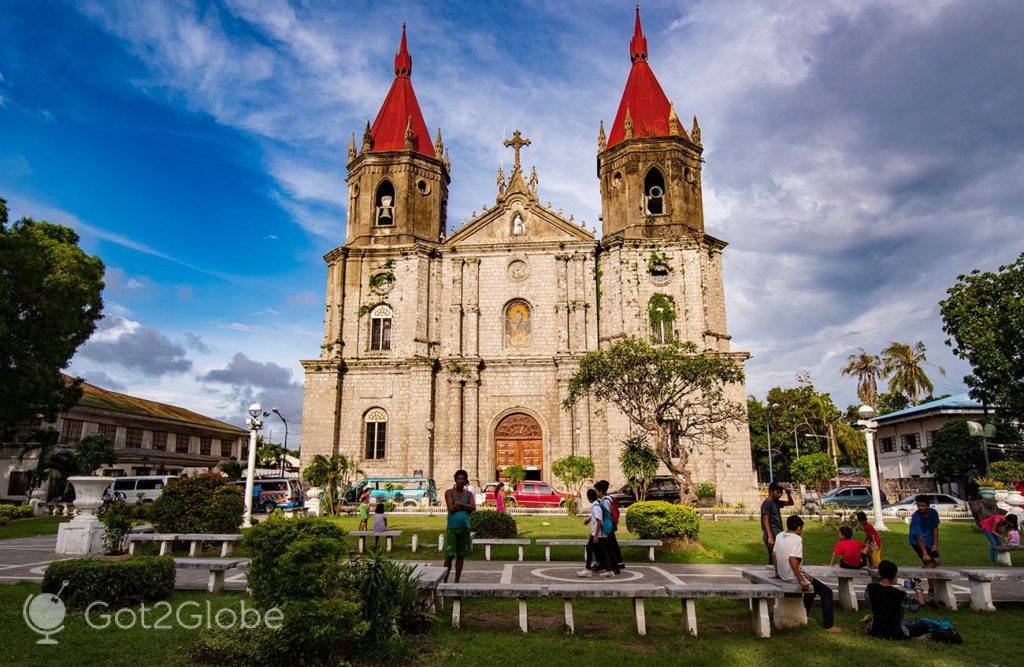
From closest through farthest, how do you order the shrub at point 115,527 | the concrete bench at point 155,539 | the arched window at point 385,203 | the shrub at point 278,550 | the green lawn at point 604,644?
the shrub at point 278,550, the green lawn at point 604,644, the concrete bench at point 155,539, the shrub at point 115,527, the arched window at point 385,203

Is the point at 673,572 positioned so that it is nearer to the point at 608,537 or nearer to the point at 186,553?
the point at 608,537

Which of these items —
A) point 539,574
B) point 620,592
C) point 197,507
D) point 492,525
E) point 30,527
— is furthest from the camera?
point 30,527

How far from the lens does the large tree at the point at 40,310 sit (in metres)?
21.3

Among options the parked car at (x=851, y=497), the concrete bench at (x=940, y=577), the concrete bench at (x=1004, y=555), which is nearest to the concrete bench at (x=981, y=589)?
the concrete bench at (x=940, y=577)

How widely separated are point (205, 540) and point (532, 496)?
48.7 ft

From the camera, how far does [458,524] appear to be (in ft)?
28.8

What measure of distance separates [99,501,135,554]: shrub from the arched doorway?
733 inches

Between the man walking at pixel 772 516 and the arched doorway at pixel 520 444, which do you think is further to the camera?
the arched doorway at pixel 520 444

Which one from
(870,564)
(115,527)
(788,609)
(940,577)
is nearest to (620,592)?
(788,609)

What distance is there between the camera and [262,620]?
237 inches

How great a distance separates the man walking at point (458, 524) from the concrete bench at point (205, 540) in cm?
421

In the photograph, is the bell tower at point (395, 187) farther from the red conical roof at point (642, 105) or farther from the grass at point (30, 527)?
the grass at point (30, 527)

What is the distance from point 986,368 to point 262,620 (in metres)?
20.7

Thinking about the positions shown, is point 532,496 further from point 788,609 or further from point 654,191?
point 788,609
